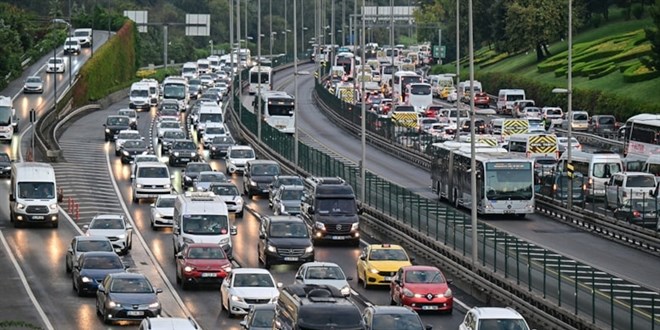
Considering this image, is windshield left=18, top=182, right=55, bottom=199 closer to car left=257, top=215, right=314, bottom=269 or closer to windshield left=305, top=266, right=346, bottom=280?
car left=257, top=215, right=314, bottom=269

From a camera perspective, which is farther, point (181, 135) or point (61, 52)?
point (61, 52)

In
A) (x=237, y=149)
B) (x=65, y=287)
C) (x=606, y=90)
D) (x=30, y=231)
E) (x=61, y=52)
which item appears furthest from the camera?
(x=61, y=52)

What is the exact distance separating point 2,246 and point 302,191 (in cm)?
1279

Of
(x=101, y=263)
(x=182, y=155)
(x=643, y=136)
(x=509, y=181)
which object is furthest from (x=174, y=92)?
(x=101, y=263)

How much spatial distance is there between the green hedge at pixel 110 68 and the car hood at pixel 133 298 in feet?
294

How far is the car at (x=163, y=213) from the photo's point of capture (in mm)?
65000

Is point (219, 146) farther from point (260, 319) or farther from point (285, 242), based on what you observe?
point (260, 319)

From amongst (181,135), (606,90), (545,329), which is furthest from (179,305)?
(606,90)

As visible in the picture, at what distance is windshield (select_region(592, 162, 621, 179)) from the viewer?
76.4 metres

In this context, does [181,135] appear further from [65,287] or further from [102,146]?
[65,287]

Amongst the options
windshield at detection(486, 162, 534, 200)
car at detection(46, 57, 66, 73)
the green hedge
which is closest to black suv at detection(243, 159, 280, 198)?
windshield at detection(486, 162, 534, 200)

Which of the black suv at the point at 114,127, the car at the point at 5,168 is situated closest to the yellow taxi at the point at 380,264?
the car at the point at 5,168

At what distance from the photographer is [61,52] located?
165 metres

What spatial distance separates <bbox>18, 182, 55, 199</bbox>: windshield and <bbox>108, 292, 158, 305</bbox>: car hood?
76.3 feet
